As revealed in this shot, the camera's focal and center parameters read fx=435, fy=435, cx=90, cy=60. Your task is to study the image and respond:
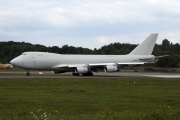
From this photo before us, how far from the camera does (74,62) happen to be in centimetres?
6319

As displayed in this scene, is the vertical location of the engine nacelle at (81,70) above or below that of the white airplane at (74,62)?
below

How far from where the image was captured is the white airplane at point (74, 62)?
60188 mm

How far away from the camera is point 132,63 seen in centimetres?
6297

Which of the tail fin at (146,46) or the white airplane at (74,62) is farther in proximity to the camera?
the tail fin at (146,46)

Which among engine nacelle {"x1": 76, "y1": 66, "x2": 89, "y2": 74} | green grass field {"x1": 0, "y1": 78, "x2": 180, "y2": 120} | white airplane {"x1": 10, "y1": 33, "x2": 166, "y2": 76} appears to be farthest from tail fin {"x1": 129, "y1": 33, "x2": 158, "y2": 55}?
green grass field {"x1": 0, "y1": 78, "x2": 180, "y2": 120}

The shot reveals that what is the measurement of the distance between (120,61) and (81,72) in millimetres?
7665

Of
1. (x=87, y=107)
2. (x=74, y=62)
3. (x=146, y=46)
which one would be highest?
(x=146, y=46)

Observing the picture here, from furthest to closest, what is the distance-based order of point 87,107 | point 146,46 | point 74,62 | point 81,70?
point 146,46, point 74,62, point 81,70, point 87,107

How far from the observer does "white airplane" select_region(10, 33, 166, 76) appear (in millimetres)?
60188

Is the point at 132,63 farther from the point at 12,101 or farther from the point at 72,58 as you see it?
the point at 12,101

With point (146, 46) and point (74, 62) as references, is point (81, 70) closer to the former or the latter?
point (74, 62)

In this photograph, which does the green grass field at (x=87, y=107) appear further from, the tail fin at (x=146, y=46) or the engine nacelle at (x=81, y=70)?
the tail fin at (x=146, y=46)

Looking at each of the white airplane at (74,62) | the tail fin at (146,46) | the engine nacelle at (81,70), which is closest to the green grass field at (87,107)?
the engine nacelle at (81,70)

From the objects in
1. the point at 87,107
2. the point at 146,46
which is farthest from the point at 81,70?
the point at 87,107
